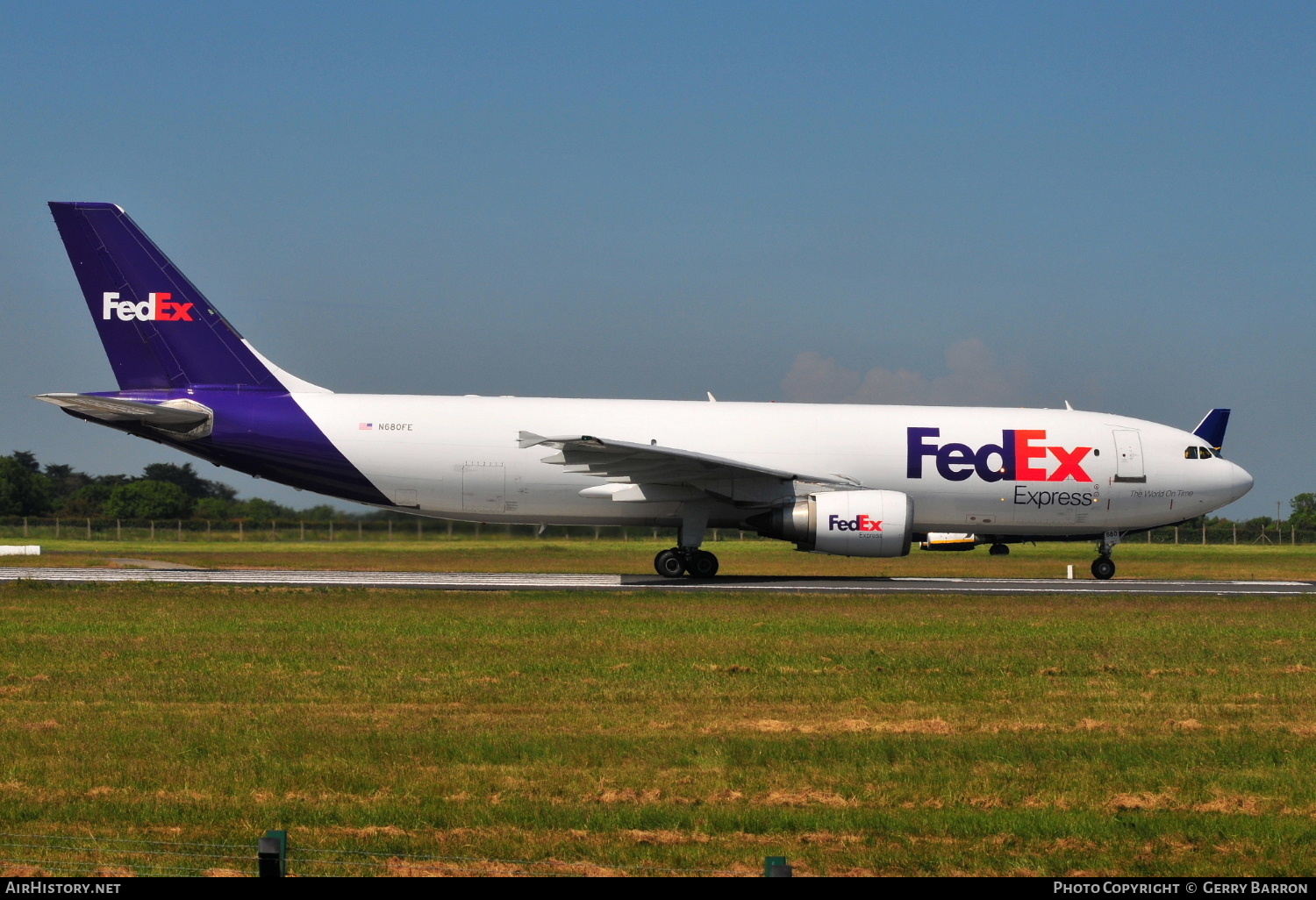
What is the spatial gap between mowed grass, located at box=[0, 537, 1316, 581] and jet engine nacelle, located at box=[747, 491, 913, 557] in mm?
6156

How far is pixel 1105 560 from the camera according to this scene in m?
27.6

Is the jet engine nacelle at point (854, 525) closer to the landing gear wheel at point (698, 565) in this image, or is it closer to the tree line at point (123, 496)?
the landing gear wheel at point (698, 565)

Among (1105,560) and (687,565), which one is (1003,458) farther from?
(687,565)

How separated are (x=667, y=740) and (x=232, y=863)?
3789mm

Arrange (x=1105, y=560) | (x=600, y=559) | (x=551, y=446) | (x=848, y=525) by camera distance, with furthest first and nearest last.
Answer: (x=600, y=559) → (x=1105, y=560) → (x=551, y=446) → (x=848, y=525)

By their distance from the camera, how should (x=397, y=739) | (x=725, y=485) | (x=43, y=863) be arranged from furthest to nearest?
1. (x=725, y=485)
2. (x=397, y=739)
3. (x=43, y=863)

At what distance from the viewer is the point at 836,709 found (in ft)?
35.2

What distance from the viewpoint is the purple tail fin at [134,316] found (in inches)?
998

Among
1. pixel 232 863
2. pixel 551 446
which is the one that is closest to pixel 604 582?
pixel 551 446

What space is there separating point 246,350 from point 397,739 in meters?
18.0

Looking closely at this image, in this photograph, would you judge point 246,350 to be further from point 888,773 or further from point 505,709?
point 888,773

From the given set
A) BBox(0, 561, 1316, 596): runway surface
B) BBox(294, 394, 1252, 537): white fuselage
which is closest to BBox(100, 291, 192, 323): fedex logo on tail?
BBox(294, 394, 1252, 537): white fuselage
